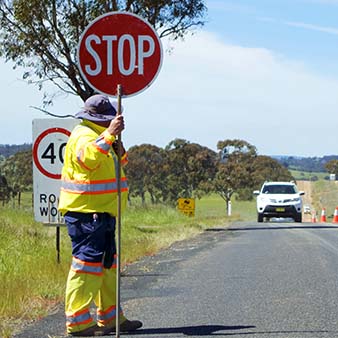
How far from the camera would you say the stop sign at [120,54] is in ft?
19.3

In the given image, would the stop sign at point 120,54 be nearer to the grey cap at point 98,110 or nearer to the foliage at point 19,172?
the grey cap at point 98,110

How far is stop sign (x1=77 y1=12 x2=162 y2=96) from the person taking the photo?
588 cm

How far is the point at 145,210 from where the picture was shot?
29578mm

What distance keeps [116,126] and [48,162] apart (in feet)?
12.7

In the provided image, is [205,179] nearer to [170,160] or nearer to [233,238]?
[170,160]

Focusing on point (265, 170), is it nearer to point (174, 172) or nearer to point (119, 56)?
point (174, 172)

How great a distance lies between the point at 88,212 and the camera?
6.41m

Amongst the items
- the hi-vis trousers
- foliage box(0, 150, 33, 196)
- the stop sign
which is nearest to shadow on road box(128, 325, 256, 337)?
the hi-vis trousers

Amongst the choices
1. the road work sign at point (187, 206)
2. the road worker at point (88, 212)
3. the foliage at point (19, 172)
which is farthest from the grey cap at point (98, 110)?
the foliage at point (19, 172)

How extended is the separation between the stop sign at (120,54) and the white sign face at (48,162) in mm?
3498

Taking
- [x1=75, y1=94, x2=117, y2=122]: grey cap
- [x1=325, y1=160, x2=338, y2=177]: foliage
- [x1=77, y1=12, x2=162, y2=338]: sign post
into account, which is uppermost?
[x1=325, y1=160, x2=338, y2=177]: foliage

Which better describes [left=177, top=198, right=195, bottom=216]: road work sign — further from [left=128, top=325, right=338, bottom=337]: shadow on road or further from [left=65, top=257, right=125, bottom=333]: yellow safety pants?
[left=65, top=257, right=125, bottom=333]: yellow safety pants

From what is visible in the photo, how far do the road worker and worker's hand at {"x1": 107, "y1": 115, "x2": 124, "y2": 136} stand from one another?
11.8 inches

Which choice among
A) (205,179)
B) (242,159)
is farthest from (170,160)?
(242,159)
